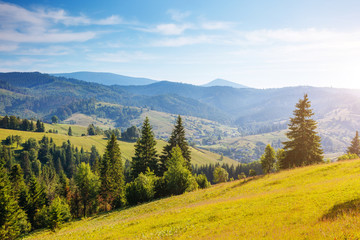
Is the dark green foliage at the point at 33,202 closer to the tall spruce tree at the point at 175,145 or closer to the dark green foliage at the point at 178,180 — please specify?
the tall spruce tree at the point at 175,145

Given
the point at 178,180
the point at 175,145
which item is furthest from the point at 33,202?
the point at 178,180

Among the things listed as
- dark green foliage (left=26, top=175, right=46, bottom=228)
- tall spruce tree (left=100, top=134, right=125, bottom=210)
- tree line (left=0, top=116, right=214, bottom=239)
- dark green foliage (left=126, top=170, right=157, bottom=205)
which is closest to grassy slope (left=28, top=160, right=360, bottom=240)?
dark green foliage (left=126, top=170, right=157, bottom=205)

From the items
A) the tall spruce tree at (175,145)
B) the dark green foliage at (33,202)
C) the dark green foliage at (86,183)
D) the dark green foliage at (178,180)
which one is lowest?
the dark green foliage at (33,202)

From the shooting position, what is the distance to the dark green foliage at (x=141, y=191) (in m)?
49.5

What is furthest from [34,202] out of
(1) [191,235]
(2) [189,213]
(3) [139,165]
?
(1) [191,235]

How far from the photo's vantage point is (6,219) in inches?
1863

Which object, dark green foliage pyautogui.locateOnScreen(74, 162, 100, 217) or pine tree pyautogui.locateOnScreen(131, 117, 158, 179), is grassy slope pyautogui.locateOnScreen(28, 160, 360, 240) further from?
dark green foliage pyautogui.locateOnScreen(74, 162, 100, 217)

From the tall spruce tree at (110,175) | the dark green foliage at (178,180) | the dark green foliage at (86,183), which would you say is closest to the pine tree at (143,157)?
the tall spruce tree at (110,175)

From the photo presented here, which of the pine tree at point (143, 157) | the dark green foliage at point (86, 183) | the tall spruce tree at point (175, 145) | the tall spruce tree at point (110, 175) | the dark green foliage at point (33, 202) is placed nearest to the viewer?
the pine tree at point (143, 157)

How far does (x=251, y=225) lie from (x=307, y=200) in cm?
672

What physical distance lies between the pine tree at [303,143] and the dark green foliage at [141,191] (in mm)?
32156

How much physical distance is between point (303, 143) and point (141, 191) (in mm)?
39049

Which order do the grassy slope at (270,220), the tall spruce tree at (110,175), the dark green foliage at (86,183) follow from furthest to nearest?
the dark green foliage at (86,183) → the tall spruce tree at (110,175) → the grassy slope at (270,220)

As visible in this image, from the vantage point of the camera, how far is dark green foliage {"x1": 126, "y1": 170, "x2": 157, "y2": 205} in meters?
49.5
